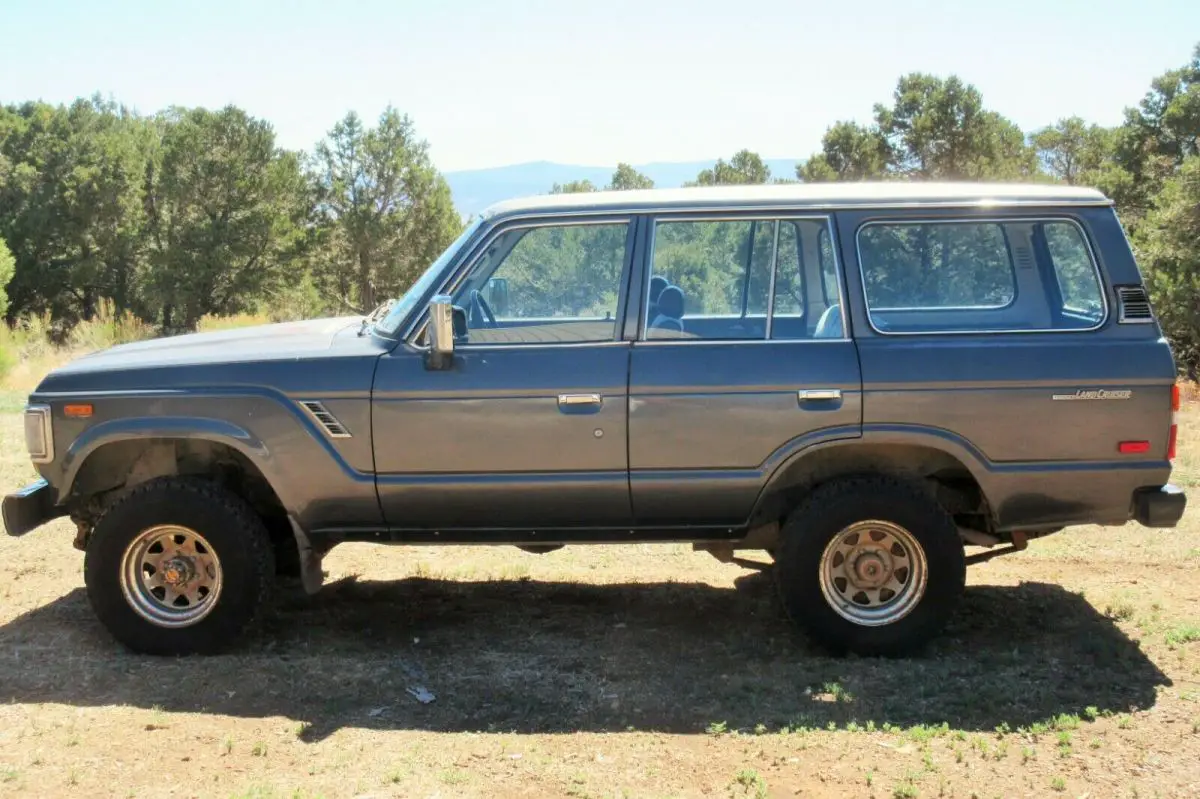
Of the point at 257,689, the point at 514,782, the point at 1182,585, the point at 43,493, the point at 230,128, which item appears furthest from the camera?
the point at 230,128

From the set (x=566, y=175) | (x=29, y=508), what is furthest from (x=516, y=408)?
(x=566, y=175)

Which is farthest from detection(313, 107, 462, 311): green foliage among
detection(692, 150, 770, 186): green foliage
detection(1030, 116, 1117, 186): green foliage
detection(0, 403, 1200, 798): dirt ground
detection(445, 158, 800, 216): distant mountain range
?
detection(0, 403, 1200, 798): dirt ground

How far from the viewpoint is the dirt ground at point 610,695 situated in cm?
388

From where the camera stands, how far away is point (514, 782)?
384cm

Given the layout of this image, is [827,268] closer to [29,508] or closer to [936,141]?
[29,508]

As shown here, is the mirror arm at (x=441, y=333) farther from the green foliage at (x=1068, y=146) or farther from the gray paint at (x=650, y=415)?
the green foliage at (x=1068, y=146)

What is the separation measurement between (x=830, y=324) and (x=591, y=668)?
1.88 metres

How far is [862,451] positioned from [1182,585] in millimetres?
2347

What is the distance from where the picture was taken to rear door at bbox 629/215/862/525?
186 inches

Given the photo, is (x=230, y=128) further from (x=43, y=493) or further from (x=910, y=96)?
(x=43, y=493)

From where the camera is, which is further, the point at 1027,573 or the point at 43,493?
the point at 1027,573

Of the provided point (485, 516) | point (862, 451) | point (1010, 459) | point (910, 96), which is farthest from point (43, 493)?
point (910, 96)

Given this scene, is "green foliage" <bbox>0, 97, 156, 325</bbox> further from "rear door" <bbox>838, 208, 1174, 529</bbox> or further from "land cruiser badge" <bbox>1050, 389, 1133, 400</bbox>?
"land cruiser badge" <bbox>1050, 389, 1133, 400</bbox>

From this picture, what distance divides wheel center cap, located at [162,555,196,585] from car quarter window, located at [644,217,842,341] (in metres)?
2.37
